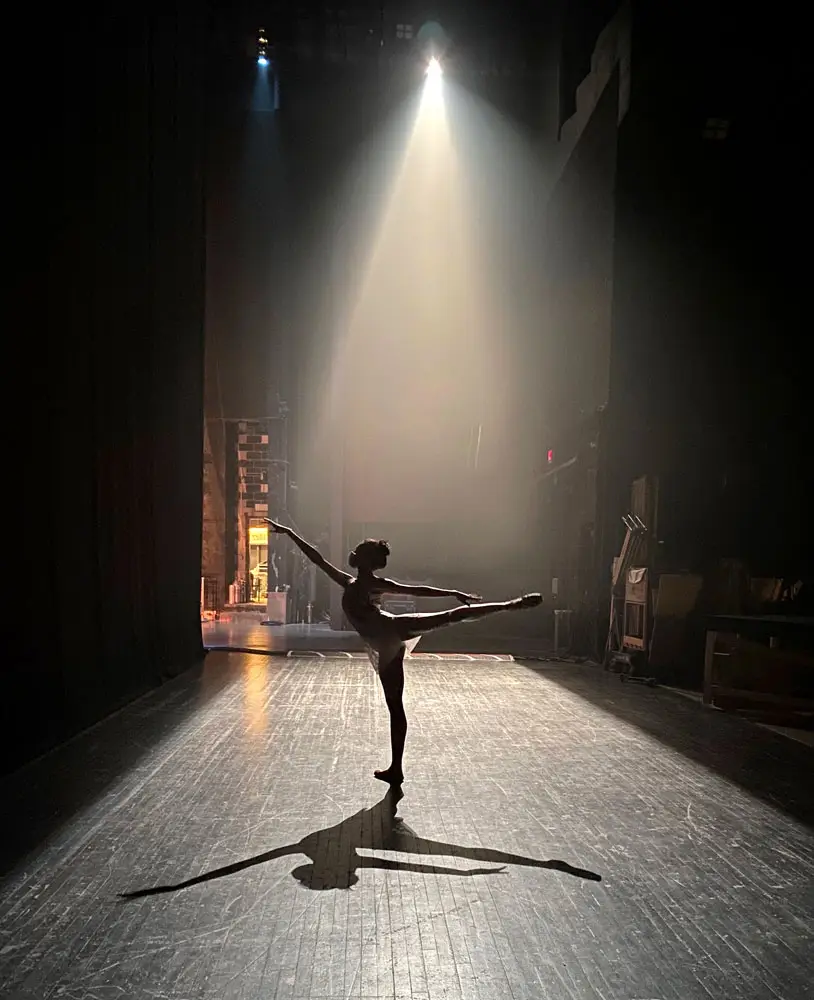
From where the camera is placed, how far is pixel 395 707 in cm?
305

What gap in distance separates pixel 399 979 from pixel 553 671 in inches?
200

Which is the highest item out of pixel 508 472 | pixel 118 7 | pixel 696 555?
pixel 118 7

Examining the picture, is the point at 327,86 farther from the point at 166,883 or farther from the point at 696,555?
the point at 166,883

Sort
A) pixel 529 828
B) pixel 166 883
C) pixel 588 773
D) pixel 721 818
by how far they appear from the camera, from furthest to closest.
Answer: pixel 588 773, pixel 721 818, pixel 529 828, pixel 166 883

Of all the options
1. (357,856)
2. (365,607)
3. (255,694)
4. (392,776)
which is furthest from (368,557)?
(255,694)

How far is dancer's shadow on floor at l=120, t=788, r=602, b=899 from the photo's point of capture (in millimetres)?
2307

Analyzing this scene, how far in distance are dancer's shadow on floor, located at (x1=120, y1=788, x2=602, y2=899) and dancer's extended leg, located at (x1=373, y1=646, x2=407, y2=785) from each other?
326 millimetres

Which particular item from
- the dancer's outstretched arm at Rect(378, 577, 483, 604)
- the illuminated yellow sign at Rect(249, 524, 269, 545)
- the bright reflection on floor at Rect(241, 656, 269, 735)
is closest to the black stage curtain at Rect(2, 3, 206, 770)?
the bright reflection on floor at Rect(241, 656, 269, 735)

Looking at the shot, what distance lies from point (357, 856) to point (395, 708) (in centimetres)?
65

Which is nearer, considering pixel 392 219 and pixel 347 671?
pixel 347 671

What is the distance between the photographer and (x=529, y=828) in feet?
9.14

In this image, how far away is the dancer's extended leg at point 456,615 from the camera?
2656 mm

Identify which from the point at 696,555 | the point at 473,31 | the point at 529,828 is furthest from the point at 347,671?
the point at 473,31

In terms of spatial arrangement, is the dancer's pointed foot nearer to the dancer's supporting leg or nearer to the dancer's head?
the dancer's supporting leg
